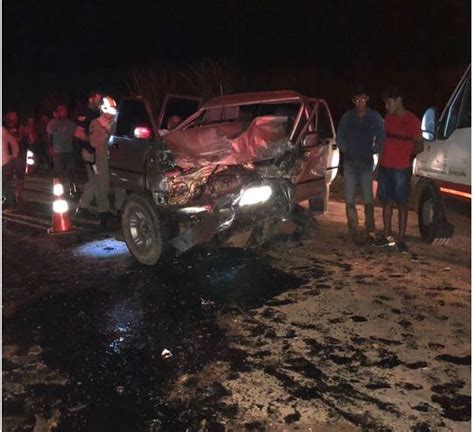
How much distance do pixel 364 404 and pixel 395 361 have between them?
2.01 ft

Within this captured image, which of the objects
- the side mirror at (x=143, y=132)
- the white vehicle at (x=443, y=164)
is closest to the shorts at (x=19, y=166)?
the side mirror at (x=143, y=132)

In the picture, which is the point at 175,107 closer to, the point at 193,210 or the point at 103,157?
the point at 103,157

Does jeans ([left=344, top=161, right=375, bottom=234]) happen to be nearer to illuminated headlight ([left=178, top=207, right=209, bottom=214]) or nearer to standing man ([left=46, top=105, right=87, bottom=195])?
illuminated headlight ([left=178, top=207, right=209, bottom=214])

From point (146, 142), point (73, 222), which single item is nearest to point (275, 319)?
point (146, 142)

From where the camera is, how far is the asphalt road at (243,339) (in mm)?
3305

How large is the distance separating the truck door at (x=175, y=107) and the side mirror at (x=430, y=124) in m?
3.30

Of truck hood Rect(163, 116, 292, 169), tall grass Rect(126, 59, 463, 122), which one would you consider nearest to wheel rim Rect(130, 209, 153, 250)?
truck hood Rect(163, 116, 292, 169)

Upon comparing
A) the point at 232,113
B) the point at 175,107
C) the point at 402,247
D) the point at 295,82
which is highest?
the point at 295,82

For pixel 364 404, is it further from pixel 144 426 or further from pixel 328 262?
pixel 328 262

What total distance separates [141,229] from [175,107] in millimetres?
2964

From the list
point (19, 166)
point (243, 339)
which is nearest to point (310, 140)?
point (243, 339)

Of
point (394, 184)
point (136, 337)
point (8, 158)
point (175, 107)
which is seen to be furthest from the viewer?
point (8, 158)

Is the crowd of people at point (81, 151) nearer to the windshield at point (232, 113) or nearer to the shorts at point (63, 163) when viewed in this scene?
the shorts at point (63, 163)

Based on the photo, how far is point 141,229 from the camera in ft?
20.6
